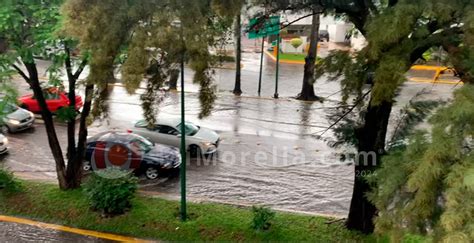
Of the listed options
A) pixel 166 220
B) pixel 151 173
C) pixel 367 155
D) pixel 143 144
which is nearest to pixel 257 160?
pixel 151 173

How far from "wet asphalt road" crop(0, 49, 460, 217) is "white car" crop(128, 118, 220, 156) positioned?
1.81ft

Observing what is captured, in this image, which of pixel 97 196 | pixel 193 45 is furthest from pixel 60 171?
pixel 193 45

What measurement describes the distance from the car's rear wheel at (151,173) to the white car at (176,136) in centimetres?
200

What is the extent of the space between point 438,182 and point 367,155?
5013mm

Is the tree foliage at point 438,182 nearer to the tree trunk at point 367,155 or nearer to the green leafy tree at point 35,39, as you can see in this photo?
the tree trunk at point 367,155

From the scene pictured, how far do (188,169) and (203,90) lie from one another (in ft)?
24.4

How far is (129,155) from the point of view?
47.0 ft

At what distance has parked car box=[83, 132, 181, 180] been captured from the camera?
14242 mm

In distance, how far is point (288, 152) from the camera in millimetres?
17016

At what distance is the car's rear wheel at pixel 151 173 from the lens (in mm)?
14234

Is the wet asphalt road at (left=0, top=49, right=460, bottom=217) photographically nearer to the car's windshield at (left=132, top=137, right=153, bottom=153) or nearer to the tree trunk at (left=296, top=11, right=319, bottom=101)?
the car's windshield at (left=132, top=137, right=153, bottom=153)

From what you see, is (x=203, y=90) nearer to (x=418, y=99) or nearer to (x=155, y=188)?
(x=418, y=99)

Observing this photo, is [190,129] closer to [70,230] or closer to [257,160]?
[257,160]

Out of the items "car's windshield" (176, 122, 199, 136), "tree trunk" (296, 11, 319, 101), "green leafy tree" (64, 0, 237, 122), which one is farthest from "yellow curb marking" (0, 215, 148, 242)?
"tree trunk" (296, 11, 319, 101)
